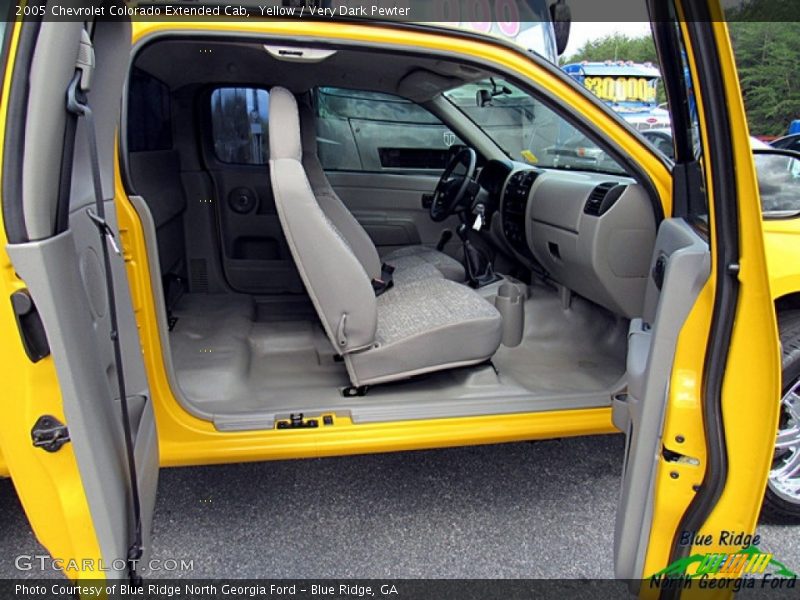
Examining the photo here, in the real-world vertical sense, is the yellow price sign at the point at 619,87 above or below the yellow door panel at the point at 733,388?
above

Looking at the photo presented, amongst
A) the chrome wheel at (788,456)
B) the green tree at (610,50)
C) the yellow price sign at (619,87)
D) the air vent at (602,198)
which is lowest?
the chrome wheel at (788,456)

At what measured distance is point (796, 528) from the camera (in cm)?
196

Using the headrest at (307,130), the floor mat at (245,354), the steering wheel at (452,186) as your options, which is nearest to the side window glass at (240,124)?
the headrest at (307,130)

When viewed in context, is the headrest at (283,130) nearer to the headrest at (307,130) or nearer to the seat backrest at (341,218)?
the seat backrest at (341,218)

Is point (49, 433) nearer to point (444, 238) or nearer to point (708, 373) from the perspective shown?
point (708, 373)

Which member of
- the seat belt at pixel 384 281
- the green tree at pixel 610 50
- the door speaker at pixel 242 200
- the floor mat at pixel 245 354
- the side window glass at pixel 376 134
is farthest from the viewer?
the side window glass at pixel 376 134

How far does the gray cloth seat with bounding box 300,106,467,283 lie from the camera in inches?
102

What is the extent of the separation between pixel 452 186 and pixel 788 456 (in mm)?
1963

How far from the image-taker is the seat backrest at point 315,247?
5.90ft

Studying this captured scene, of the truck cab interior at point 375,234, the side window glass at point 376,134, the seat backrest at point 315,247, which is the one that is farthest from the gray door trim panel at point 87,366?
the side window glass at point 376,134

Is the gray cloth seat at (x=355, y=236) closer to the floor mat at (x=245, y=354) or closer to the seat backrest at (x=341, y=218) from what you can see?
the seat backrest at (x=341, y=218)

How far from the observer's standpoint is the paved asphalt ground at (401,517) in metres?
1.81

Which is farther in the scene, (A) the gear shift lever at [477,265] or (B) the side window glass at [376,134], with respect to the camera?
(B) the side window glass at [376,134]

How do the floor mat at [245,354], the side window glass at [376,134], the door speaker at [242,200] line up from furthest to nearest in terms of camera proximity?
the side window glass at [376,134]
the door speaker at [242,200]
the floor mat at [245,354]
